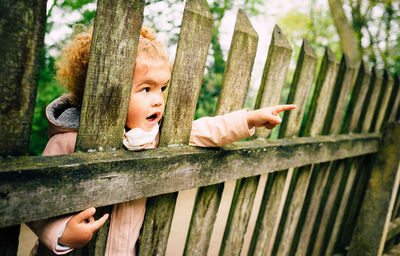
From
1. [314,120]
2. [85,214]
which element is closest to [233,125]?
[85,214]

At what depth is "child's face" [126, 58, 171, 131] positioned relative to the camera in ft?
3.35

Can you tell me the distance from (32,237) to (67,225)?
82.1 inches

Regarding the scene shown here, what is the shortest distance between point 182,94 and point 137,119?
0.68ft

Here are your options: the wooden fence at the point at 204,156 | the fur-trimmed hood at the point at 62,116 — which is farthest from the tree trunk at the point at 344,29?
the fur-trimmed hood at the point at 62,116

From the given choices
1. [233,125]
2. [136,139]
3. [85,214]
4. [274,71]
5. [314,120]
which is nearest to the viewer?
[85,214]

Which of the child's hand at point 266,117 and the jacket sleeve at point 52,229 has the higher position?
the child's hand at point 266,117

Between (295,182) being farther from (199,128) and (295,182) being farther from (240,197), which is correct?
(199,128)

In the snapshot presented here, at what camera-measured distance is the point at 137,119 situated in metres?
1.04

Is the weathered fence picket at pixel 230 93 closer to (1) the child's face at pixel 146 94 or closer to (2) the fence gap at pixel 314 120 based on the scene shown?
(1) the child's face at pixel 146 94

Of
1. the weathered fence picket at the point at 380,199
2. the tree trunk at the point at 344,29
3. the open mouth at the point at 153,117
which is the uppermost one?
the tree trunk at the point at 344,29

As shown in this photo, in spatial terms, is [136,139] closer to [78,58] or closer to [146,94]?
[146,94]

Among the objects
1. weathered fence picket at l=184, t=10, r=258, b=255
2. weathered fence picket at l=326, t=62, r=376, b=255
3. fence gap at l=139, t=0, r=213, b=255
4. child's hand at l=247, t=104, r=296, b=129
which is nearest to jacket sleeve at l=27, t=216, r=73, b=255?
fence gap at l=139, t=0, r=213, b=255

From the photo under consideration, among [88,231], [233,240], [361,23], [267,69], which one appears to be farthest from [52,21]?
[361,23]

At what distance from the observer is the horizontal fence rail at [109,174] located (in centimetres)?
72
